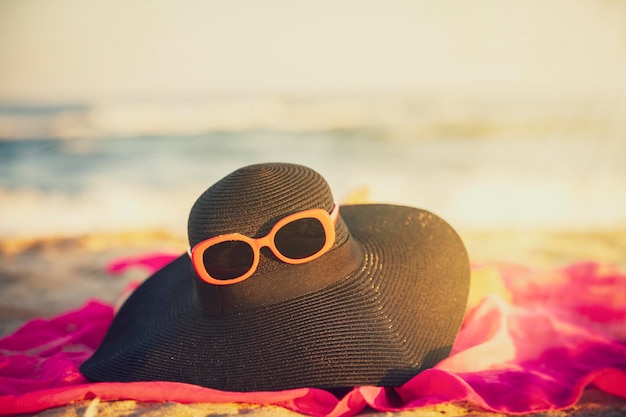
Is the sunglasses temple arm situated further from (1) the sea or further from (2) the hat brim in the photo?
(1) the sea

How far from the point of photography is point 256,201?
1.66m

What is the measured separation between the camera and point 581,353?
80.0 inches

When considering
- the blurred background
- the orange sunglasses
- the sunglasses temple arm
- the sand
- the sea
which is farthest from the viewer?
the blurred background

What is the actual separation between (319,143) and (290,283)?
8881mm

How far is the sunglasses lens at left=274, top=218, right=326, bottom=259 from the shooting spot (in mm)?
1615

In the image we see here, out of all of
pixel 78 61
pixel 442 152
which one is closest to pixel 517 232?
pixel 442 152

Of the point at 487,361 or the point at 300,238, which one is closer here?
the point at 300,238

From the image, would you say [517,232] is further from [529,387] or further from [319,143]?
[319,143]

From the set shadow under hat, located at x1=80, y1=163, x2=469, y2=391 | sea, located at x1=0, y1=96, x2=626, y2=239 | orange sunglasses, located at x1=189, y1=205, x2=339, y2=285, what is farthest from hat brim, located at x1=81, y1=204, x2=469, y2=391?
sea, located at x1=0, y1=96, x2=626, y2=239

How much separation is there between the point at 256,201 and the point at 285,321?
1.29ft

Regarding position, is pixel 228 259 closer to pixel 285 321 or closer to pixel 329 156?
pixel 285 321

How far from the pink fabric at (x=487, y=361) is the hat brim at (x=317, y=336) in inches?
2.2

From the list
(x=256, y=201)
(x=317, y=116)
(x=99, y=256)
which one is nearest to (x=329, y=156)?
(x=317, y=116)

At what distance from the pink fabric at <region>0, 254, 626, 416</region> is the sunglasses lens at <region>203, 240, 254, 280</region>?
1.24 ft
